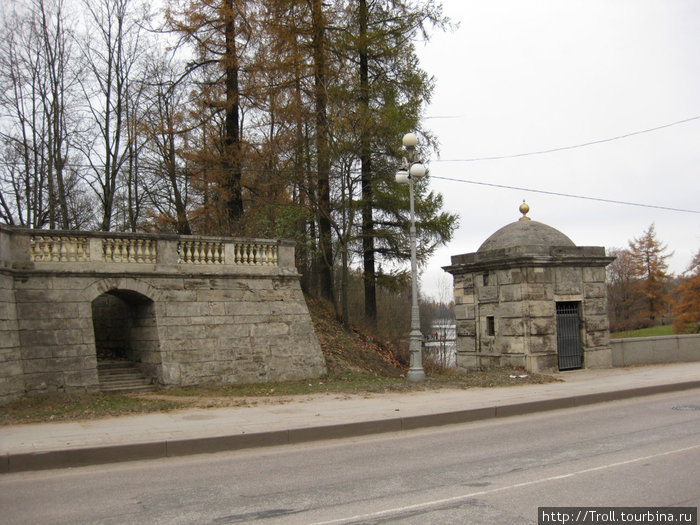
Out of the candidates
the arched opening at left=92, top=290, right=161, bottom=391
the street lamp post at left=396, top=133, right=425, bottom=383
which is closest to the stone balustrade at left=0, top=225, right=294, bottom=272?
the arched opening at left=92, top=290, right=161, bottom=391

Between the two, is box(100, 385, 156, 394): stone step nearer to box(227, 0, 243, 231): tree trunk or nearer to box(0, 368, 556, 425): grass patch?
box(0, 368, 556, 425): grass patch

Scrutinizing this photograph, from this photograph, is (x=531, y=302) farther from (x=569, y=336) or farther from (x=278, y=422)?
(x=278, y=422)

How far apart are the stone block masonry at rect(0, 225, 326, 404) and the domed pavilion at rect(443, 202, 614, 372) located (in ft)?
16.4

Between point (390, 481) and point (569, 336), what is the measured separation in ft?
40.4

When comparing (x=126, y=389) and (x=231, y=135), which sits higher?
(x=231, y=135)

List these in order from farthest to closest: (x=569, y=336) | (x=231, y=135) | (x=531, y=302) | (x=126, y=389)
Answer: (x=231, y=135), (x=569, y=336), (x=531, y=302), (x=126, y=389)

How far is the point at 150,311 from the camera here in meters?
15.9

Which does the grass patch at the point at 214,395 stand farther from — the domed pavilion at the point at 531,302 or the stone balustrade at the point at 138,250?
the stone balustrade at the point at 138,250

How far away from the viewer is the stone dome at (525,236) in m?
17.8

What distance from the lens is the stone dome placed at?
17.8 m

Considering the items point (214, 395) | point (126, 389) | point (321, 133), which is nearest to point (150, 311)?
point (126, 389)

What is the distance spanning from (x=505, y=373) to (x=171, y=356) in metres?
8.91

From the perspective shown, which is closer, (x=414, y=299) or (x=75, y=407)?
(x=75, y=407)

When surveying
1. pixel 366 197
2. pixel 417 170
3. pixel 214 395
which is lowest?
pixel 214 395
